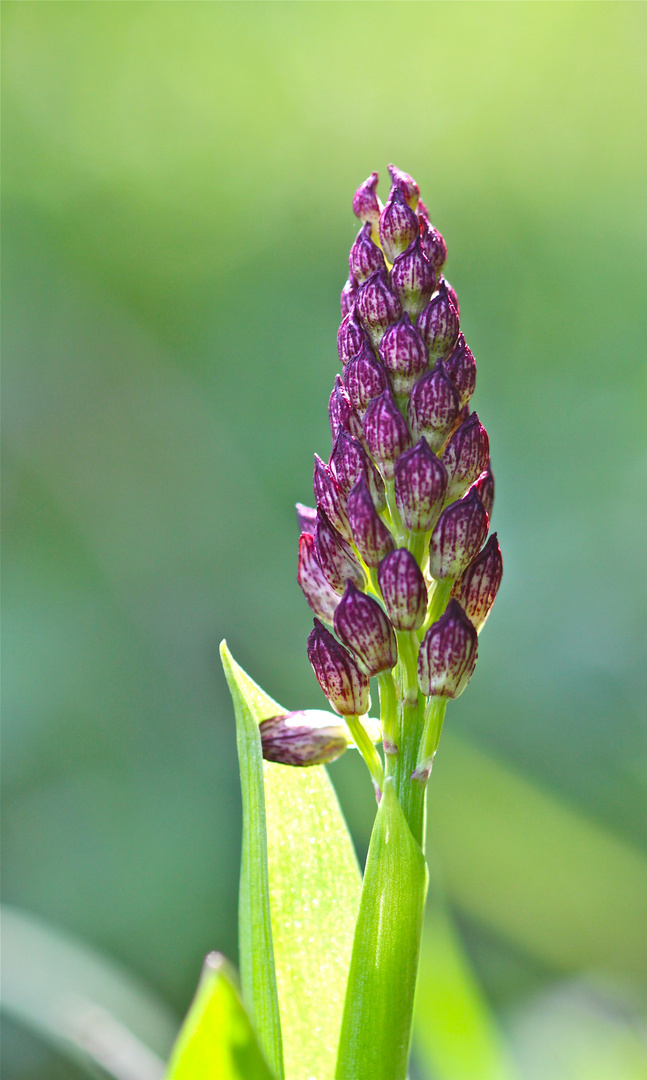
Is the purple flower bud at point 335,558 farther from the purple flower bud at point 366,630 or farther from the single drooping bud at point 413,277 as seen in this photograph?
the single drooping bud at point 413,277

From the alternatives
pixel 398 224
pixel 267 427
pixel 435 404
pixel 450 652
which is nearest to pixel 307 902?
pixel 450 652

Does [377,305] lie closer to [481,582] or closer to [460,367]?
[460,367]

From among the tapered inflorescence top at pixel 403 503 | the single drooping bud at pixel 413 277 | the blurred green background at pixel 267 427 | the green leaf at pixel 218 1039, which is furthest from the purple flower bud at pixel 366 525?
the blurred green background at pixel 267 427

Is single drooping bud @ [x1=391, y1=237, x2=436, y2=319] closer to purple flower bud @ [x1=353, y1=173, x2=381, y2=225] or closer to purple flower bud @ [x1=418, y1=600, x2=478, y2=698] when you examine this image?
purple flower bud @ [x1=353, y1=173, x2=381, y2=225]

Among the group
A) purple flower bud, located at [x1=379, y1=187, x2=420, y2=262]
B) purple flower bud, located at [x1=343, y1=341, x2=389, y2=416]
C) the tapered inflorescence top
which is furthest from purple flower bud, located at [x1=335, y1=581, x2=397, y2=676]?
purple flower bud, located at [x1=379, y1=187, x2=420, y2=262]

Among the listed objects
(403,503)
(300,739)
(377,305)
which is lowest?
(300,739)
